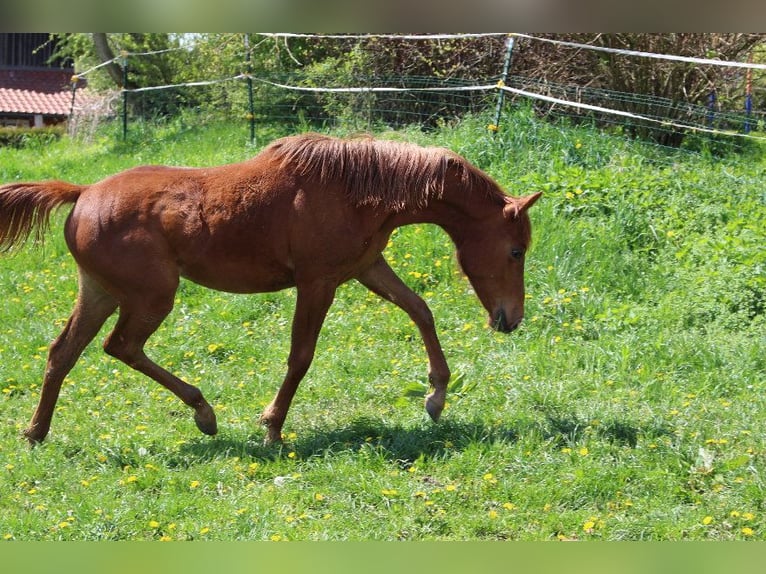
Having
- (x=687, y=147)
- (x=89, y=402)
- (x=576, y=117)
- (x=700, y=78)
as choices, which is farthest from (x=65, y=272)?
(x=700, y=78)

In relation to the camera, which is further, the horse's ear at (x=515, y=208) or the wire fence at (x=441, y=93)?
the wire fence at (x=441, y=93)

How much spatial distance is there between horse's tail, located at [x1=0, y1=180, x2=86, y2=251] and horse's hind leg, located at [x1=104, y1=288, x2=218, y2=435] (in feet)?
2.84

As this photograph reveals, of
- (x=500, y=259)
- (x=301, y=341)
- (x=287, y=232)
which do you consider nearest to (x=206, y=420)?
(x=301, y=341)

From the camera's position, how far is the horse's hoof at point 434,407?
5.96 m

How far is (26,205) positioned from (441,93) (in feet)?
27.0

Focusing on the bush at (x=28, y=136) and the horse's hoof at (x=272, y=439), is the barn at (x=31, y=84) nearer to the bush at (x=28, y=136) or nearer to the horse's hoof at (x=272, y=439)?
the bush at (x=28, y=136)

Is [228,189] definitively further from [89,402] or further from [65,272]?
[65,272]

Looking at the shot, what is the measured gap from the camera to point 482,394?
6480 mm

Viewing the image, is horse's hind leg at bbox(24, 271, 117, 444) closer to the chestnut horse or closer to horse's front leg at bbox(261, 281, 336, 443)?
the chestnut horse

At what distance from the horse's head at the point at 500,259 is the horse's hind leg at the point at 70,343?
2501mm

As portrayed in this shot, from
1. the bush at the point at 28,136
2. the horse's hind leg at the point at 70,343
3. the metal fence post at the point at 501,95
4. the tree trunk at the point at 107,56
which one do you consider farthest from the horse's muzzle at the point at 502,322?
the tree trunk at the point at 107,56

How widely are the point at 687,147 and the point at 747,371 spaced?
5422mm

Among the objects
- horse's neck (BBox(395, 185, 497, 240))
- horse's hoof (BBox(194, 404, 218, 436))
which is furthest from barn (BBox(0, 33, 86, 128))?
horse's neck (BBox(395, 185, 497, 240))

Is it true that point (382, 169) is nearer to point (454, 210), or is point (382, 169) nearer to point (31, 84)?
point (454, 210)
